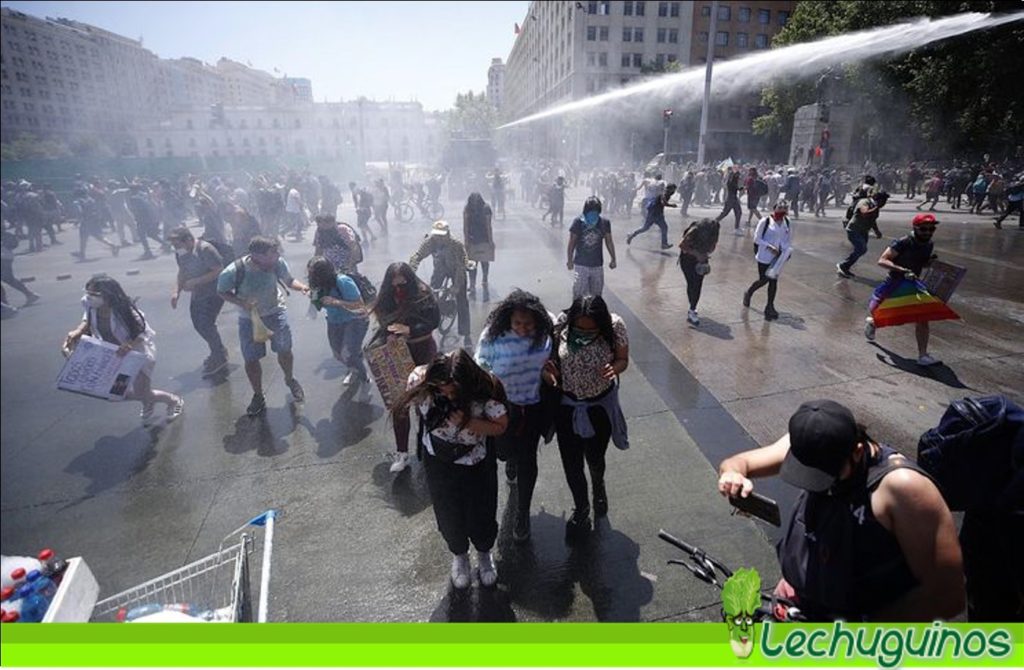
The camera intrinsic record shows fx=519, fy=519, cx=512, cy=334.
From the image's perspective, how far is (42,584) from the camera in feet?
7.84

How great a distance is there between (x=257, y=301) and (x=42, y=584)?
3.22 metres

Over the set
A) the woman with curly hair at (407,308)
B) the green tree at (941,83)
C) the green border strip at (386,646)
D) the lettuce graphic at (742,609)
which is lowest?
the green border strip at (386,646)

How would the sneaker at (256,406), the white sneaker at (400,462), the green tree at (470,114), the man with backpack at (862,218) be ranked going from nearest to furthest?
1. the white sneaker at (400,462)
2. the sneaker at (256,406)
3. the man with backpack at (862,218)
4. the green tree at (470,114)

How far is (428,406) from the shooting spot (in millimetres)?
2723

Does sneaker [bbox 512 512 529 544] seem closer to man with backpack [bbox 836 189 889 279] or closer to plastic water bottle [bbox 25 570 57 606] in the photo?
plastic water bottle [bbox 25 570 57 606]

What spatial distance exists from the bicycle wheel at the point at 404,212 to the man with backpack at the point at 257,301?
50.9 feet

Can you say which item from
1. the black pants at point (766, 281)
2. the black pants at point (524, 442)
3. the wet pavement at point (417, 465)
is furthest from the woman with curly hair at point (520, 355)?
the black pants at point (766, 281)

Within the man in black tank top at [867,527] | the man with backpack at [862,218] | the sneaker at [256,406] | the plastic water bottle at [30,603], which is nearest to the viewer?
the man in black tank top at [867,527]

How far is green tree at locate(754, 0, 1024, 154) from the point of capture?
407 centimetres

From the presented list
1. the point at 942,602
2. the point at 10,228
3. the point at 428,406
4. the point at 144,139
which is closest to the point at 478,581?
the point at 428,406

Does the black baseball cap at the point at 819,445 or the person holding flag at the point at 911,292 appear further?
the person holding flag at the point at 911,292

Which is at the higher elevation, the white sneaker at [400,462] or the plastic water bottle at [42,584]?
the plastic water bottle at [42,584]

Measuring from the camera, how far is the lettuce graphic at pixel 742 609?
177cm

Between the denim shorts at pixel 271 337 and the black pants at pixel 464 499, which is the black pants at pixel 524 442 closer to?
the black pants at pixel 464 499
